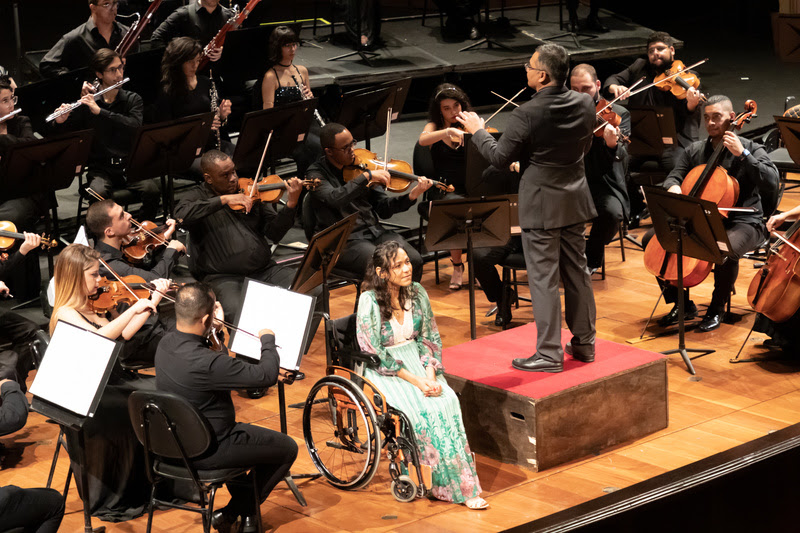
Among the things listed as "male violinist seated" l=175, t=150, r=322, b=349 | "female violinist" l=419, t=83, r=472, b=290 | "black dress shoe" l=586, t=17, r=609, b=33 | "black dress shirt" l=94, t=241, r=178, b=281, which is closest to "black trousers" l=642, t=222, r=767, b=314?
"female violinist" l=419, t=83, r=472, b=290

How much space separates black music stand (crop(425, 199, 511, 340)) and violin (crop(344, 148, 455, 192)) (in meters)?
0.70

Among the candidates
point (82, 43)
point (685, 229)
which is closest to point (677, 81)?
point (685, 229)

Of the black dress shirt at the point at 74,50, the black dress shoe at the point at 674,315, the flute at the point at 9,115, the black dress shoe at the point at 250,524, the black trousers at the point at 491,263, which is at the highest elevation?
the black dress shirt at the point at 74,50

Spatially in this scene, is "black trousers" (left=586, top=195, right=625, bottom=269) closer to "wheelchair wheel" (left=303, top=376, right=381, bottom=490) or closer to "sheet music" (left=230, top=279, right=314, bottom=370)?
"wheelchair wheel" (left=303, top=376, right=381, bottom=490)

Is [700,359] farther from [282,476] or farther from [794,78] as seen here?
[794,78]

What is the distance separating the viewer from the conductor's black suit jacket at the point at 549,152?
4488 mm

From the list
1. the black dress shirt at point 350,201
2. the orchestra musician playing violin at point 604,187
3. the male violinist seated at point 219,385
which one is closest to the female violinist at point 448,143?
the black dress shirt at point 350,201

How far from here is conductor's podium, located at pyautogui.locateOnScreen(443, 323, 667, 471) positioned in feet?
15.6

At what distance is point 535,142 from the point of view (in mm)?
4551

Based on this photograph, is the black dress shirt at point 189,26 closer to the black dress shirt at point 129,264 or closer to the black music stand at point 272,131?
the black music stand at point 272,131

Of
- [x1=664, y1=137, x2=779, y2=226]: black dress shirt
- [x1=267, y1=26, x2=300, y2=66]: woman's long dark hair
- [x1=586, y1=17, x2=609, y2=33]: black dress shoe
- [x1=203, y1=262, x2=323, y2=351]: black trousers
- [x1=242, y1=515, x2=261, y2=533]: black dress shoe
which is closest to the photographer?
[x1=242, y1=515, x2=261, y2=533]: black dress shoe

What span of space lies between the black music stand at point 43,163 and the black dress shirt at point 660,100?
397 centimetres

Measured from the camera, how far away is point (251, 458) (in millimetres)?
4129

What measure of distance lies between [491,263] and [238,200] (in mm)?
1649
